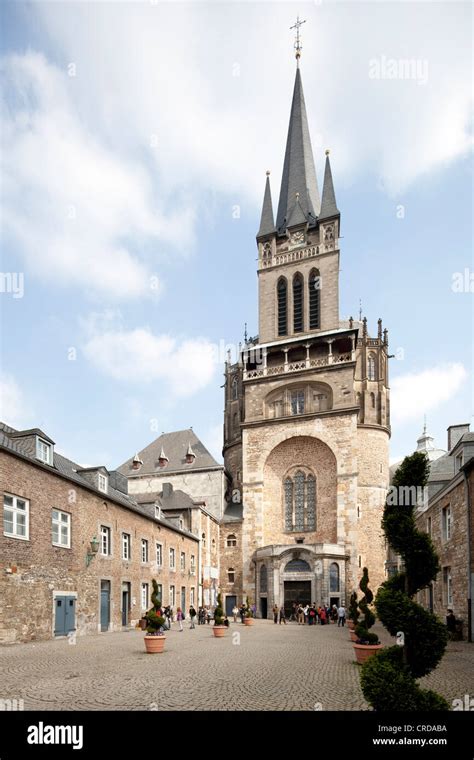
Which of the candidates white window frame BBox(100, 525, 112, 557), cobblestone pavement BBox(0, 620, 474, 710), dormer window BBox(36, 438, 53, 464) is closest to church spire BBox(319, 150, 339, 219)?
white window frame BBox(100, 525, 112, 557)

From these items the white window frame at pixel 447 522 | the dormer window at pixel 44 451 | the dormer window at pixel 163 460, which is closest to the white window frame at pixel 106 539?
the dormer window at pixel 44 451

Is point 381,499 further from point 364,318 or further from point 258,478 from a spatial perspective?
point 364,318

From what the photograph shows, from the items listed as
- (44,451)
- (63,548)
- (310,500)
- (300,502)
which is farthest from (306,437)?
(44,451)

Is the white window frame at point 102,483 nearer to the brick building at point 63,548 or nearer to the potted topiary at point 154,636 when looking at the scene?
the brick building at point 63,548

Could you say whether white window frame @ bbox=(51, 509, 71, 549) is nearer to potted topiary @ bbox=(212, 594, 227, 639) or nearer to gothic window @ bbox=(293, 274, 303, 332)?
potted topiary @ bbox=(212, 594, 227, 639)

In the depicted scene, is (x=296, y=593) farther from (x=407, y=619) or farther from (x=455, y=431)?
(x=407, y=619)

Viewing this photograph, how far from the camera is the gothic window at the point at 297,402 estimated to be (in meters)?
48.3

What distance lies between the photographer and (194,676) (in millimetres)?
12328

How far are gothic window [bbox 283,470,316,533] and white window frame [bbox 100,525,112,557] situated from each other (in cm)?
2296

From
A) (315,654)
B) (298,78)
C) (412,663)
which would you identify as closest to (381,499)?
(315,654)

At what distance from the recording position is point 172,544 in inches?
1446

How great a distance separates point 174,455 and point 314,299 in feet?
67.8

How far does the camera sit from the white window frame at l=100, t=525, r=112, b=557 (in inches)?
1003
